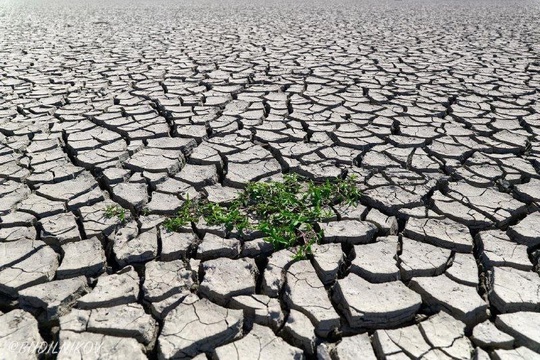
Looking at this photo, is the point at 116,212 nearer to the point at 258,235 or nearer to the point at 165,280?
the point at 165,280

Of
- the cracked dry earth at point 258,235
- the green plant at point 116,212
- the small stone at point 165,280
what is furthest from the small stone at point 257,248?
the green plant at point 116,212

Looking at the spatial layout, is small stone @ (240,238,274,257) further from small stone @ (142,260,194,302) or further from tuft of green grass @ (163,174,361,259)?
small stone @ (142,260,194,302)

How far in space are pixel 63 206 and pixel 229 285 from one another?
3.27 ft

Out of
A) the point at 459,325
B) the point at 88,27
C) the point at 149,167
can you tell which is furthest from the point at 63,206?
the point at 88,27

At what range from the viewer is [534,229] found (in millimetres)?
1877

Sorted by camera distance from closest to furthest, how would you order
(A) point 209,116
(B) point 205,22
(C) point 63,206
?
(C) point 63,206
(A) point 209,116
(B) point 205,22

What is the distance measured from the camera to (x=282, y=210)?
199 centimetres

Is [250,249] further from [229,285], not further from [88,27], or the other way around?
[88,27]

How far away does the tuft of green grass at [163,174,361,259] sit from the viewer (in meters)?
1.84

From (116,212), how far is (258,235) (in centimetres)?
69

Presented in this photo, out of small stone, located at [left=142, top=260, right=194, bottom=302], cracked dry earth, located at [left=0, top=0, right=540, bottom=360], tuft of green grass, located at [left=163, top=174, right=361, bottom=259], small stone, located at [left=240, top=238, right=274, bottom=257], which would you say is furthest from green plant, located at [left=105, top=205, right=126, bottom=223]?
small stone, located at [left=240, top=238, right=274, bottom=257]

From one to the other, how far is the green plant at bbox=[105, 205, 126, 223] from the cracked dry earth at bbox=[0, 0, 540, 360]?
1.3 inches

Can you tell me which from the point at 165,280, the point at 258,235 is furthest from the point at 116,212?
the point at 258,235

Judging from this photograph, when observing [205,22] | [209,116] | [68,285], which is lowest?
[205,22]
